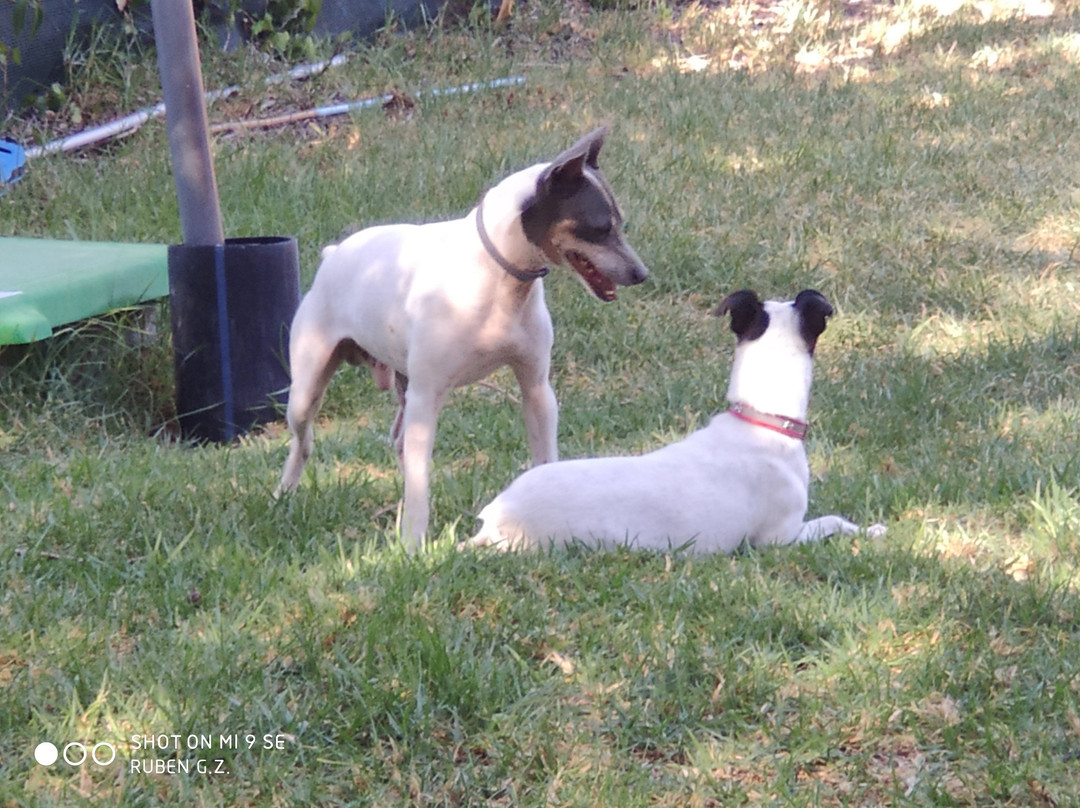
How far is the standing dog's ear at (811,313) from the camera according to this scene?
12.6ft

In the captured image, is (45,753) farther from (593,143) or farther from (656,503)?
(593,143)

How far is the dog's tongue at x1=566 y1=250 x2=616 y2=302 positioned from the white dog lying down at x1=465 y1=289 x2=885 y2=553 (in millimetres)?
344

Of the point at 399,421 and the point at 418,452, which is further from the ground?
the point at 418,452

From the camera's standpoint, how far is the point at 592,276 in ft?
12.3

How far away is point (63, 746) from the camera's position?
2.76 meters

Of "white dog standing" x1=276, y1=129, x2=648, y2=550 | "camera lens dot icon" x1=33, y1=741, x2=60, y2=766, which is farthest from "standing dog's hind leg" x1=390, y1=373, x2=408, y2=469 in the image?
"camera lens dot icon" x1=33, y1=741, x2=60, y2=766

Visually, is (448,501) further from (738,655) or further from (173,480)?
(738,655)

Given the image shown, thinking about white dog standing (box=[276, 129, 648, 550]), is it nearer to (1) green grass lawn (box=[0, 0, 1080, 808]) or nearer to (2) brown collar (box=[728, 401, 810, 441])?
(1) green grass lawn (box=[0, 0, 1080, 808])

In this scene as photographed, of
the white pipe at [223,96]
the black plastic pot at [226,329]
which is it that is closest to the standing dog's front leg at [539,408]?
the black plastic pot at [226,329]

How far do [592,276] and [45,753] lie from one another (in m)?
1.90

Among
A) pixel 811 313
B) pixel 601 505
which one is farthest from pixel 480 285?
pixel 811 313

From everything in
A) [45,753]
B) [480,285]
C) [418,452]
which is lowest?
[45,753]

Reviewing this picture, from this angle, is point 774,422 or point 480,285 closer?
point 480,285

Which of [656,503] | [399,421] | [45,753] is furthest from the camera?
[399,421]
